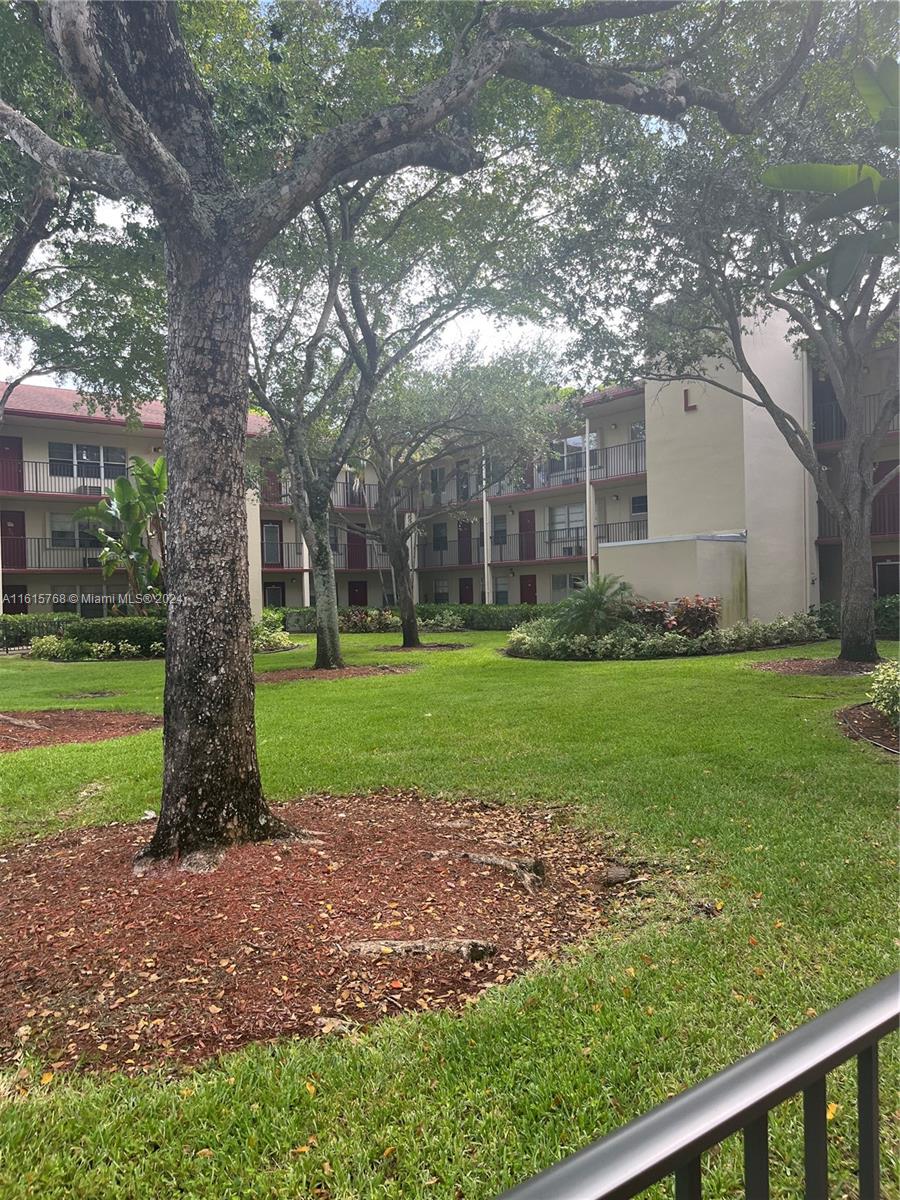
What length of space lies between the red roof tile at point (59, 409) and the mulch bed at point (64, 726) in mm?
14058

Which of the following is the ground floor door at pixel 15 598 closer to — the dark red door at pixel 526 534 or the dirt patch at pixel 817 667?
the dark red door at pixel 526 534

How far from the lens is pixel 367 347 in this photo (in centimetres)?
1390

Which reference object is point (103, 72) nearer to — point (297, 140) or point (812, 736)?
point (297, 140)

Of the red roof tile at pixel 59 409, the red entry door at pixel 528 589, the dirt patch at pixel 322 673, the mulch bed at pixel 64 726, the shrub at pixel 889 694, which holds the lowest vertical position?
the mulch bed at pixel 64 726

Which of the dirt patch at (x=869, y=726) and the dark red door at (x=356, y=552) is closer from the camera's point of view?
the dirt patch at (x=869, y=726)

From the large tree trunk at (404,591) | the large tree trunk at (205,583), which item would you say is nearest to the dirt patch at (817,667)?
the large tree trunk at (404,591)

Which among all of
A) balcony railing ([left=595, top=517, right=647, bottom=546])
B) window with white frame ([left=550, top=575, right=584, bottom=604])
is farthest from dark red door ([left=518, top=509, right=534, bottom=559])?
balcony railing ([left=595, top=517, right=647, bottom=546])

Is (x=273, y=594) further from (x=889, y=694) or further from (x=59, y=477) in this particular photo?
(x=889, y=694)

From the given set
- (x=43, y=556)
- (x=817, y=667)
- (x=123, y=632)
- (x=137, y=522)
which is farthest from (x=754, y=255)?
(x=43, y=556)

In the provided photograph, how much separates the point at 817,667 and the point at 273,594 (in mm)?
23281

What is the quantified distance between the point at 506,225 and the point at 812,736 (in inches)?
367

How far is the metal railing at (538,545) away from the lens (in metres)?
28.4

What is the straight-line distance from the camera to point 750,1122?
0.74 m

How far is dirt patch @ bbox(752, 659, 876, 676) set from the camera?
37.1ft
